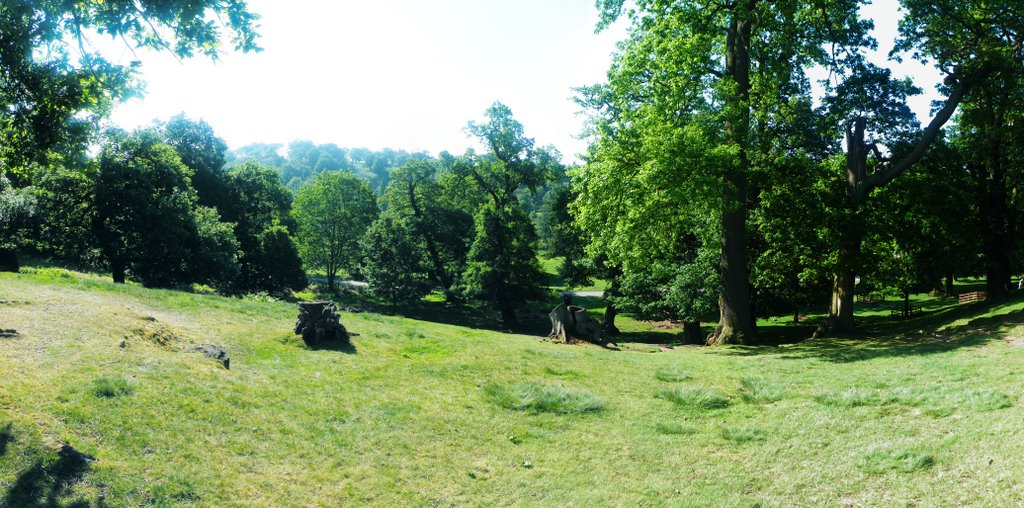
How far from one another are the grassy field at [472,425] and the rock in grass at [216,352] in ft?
1.08

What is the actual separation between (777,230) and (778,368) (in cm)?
1126

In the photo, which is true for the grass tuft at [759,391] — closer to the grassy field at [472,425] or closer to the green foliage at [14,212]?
the grassy field at [472,425]

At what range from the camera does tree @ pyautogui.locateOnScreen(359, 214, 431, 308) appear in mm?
56031

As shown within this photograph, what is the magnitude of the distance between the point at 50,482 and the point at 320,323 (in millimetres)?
10842

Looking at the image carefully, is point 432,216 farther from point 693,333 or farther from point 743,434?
point 743,434

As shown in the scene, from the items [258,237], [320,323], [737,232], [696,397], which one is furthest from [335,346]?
[258,237]

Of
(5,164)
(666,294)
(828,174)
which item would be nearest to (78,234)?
(5,164)

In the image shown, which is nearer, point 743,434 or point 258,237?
point 743,434

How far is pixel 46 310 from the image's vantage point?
15.3 metres

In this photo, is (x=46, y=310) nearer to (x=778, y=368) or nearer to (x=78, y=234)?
(x=778, y=368)

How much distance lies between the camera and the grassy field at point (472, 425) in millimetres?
7910

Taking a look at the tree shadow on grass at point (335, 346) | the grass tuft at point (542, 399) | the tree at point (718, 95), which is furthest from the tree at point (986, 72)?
the tree shadow on grass at point (335, 346)

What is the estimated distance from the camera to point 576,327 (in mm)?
24266

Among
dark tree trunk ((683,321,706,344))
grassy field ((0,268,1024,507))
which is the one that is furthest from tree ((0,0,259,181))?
dark tree trunk ((683,321,706,344))
